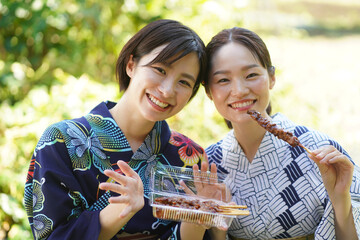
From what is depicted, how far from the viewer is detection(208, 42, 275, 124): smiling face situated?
8.71 ft

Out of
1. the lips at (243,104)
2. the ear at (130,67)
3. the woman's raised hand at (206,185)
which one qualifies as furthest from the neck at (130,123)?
the lips at (243,104)

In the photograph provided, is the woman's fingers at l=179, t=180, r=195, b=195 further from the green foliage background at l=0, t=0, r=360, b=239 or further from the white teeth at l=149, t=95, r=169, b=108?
the green foliage background at l=0, t=0, r=360, b=239

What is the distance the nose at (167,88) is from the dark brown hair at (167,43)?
0.10 meters

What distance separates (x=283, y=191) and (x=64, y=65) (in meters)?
3.17

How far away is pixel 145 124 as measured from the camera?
8.87 ft

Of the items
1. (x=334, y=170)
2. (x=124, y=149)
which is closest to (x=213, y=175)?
(x=124, y=149)

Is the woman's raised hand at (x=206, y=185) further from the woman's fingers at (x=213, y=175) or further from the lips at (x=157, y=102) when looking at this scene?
the lips at (x=157, y=102)

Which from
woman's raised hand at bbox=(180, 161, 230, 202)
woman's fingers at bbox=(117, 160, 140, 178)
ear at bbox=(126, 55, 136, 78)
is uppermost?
ear at bbox=(126, 55, 136, 78)

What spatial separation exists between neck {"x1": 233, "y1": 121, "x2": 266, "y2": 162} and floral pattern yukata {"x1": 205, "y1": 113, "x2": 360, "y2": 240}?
4 cm

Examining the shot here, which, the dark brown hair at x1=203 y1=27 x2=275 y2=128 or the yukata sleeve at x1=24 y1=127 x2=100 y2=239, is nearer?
the yukata sleeve at x1=24 y1=127 x2=100 y2=239

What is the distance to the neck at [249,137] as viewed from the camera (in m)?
2.88

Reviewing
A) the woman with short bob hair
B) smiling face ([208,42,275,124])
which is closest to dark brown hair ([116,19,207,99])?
the woman with short bob hair

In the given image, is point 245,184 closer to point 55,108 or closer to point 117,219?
point 117,219

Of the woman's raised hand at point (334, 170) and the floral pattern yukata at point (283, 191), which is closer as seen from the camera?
the woman's raised hand at point (334, 170)
